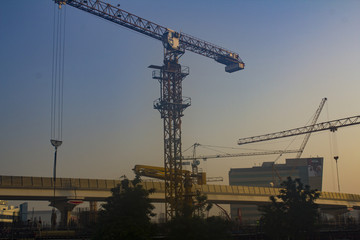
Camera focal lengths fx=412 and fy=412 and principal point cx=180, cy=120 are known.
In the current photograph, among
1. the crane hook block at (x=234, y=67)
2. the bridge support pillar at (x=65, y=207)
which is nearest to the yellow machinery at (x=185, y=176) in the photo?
the bridge support pillar at (x=65, y=207)

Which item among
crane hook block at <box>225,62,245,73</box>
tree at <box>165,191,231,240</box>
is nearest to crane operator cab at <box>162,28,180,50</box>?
crane hook block at <box>225,62,245,73</box>

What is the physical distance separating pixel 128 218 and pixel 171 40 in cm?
5094

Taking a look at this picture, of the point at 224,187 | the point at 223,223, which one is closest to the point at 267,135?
the point at 224,187

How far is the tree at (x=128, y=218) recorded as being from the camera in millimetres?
43625

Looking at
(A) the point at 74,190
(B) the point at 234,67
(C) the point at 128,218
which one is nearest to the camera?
(C) the point at 128,218

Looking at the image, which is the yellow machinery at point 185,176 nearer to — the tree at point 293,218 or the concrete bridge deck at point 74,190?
the concrete bridge deck at point 74,190

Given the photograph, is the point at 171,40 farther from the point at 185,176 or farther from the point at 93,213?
the point at 93,213

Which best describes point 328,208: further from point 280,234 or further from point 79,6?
point 79,6

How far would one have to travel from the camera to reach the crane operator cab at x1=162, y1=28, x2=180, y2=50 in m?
86.9

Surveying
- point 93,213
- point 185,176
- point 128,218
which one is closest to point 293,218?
point 128,218

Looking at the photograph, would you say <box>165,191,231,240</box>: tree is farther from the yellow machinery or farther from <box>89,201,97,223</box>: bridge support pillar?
the yellow machinery

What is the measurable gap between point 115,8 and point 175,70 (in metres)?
17.4

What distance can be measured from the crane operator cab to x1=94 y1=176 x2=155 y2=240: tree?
44338 mm

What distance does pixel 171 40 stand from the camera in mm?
87750
